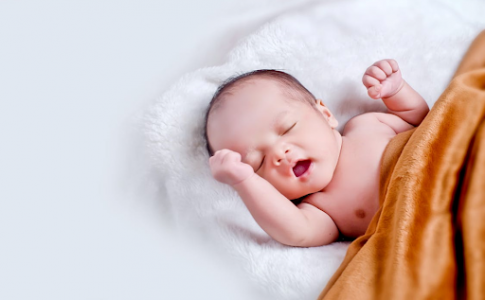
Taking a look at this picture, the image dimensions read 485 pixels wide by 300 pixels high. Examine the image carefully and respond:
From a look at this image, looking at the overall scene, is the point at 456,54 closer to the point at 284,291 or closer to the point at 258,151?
the point at 258,151

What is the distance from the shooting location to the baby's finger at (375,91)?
1237 millimetres

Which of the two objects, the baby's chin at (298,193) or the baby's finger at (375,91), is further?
the baby's finger at (375,91)

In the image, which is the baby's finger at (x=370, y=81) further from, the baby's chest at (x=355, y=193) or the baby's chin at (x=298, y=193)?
the baby's chin at (x=298, y=193)

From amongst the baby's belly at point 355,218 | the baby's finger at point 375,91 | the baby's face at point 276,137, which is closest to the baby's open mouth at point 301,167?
the baby's face at point 276,137

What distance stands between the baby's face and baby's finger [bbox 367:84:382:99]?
0.18m

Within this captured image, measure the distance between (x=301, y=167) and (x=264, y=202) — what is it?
149 mm

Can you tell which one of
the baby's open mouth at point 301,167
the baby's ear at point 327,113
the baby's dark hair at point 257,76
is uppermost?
the baby's dark hair at point 257,76

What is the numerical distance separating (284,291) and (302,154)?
0.95 feet

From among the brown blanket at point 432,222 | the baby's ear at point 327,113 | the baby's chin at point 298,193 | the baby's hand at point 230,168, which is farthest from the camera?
the baby's ear at point 327,113

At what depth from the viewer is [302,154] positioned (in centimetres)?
108

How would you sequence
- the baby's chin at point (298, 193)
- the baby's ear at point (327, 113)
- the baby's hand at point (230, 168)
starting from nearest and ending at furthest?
the baby's hand at point (230, 168) → the baby's chin at point (298, 193) → the baby's ear at point (327, 113)

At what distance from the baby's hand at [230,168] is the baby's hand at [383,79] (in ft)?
1.39

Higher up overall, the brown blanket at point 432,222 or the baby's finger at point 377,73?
the baby's finger at point 377,73

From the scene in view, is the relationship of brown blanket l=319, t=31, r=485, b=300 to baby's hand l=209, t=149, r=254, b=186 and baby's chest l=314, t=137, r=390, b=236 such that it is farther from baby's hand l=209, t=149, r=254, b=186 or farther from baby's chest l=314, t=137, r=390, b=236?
baby's hand l=209, t=149, r=254, b=186
